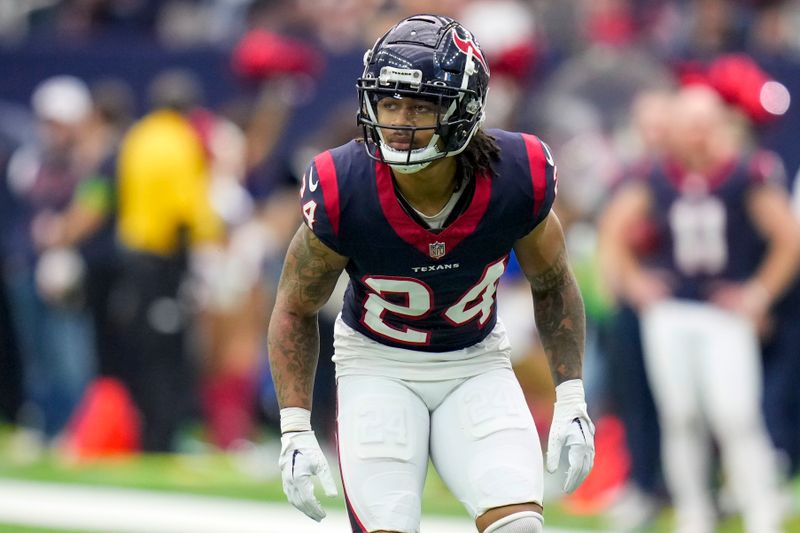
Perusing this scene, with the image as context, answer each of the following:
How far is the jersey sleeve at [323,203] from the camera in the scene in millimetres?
3947

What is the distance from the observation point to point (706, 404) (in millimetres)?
6641

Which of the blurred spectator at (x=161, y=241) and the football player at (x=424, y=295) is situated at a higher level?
the football player at (x=424, y=295)

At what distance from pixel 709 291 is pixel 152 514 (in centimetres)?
275

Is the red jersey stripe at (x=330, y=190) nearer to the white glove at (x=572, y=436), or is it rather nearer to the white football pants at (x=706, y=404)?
the white glove at (x=572, y=436)

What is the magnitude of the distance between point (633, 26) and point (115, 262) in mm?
3311

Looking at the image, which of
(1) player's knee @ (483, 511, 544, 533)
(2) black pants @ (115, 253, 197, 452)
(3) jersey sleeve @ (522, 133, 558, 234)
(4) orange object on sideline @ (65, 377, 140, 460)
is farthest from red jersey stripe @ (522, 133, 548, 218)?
(4) orange object on sideline @ (65, 377, 140, 460)

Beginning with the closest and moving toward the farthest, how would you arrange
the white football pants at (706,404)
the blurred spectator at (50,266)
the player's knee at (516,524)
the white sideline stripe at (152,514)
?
the player's knee at (516,524) < the white football pants at (706,404) < the white sideline stripe at (152,514) < the blurred spectator at (50,266)

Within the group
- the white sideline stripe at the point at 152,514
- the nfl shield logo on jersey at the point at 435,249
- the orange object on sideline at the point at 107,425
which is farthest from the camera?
the orange object on sideline at the point at 107,425

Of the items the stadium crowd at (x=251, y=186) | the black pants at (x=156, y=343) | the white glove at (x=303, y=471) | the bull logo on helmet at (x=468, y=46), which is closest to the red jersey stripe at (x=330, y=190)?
the bull logo on helmet at (x=468, y=46)

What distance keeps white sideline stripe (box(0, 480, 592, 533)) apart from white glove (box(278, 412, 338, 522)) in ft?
9.16

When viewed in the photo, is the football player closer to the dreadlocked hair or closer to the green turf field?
the dreadlocked hair

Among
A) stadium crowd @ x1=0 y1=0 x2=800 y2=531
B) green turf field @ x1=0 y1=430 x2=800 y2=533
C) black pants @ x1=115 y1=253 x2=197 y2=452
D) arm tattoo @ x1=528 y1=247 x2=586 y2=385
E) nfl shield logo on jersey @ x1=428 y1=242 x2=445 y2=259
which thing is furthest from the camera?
black pants @ x1=115 y1=253 x2=197 y2=452

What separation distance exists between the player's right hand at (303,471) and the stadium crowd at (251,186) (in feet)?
10.4

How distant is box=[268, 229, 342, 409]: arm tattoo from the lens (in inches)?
161
